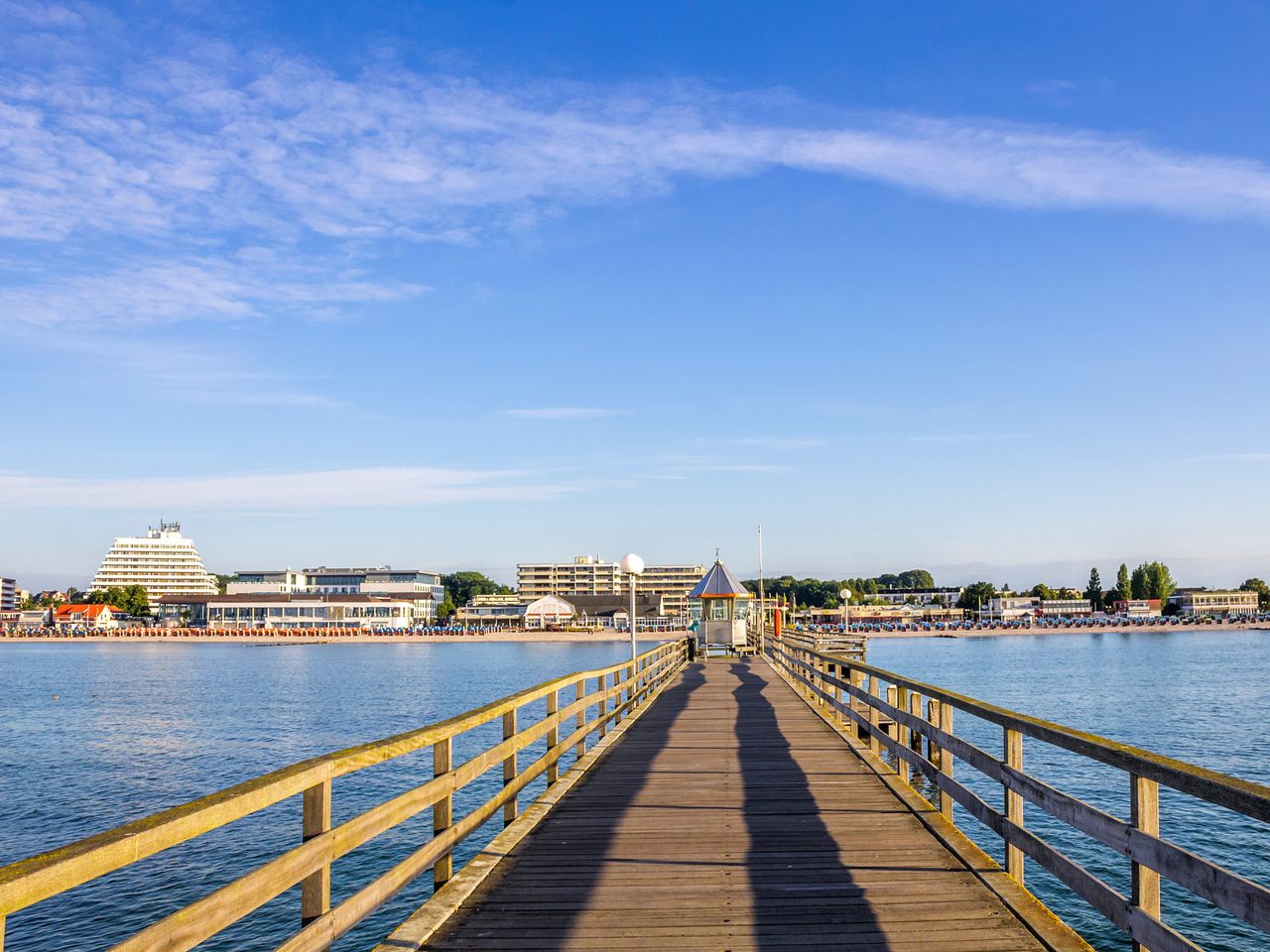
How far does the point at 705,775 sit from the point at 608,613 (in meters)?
165

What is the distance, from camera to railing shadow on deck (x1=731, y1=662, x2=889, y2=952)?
5965mm

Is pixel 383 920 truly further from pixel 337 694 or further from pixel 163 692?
A: pixel 163 692

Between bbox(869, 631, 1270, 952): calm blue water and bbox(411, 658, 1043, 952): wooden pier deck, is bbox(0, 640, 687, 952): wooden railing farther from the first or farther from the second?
bbox(869, 631, 1270, 952): calm blue water

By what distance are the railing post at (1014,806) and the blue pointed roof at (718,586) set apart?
111 ft

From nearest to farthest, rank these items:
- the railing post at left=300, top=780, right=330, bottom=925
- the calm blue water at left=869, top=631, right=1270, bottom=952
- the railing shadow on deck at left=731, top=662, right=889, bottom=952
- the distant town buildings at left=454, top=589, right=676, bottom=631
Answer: the railing post at left=300, top=780, right=330, bottom=925, the railing shadow on deck at left=731, top=662, right=889, bottom=952, the calm blue water at left=869, top=631, right=1270, bottom=952, the distant town buildings at left=454, top=589, right=676, bottom=631

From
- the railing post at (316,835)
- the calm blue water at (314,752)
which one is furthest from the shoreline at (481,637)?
the railing post at (316,835)

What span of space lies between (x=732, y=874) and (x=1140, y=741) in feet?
110

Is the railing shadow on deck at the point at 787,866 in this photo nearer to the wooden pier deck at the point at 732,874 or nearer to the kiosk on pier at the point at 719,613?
the wooden pier deck at the point at 732,874

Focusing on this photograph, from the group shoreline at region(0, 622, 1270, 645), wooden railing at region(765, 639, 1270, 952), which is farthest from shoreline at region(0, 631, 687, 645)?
wooden railing at region(765, 639, 1270, 952)

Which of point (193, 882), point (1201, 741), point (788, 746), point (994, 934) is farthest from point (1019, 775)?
point (1201, 741)

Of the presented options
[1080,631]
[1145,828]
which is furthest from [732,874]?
[1080,631]

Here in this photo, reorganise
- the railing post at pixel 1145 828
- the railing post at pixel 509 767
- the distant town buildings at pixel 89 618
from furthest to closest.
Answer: the distant town buildings at pixel 89 618 → the railing post at pixel 509 767 → the railing post at pixel 1145 828

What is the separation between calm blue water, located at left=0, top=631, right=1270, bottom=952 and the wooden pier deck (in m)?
7.97

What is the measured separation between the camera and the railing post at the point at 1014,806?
22.0ft
